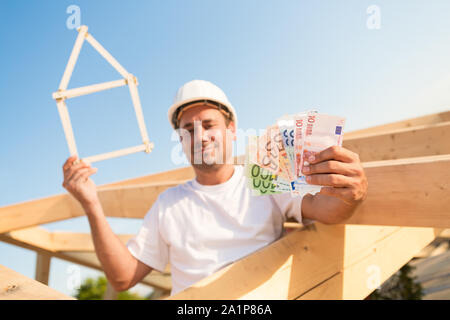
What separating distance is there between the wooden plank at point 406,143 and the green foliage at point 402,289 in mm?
2527

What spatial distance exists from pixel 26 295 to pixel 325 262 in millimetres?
1391

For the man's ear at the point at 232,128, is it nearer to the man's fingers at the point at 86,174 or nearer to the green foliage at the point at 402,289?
the man's fingers at the point at 86,174

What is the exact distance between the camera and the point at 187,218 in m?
1.96

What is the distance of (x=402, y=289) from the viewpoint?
14.5ft

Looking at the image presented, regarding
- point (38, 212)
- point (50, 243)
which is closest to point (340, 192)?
point (38, 212)

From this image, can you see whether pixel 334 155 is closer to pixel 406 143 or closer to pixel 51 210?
pixel 406 143

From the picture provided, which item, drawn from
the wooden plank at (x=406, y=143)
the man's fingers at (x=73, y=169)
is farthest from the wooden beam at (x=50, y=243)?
the wooden plank at (x=406, y=143)

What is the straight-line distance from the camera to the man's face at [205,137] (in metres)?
2.06

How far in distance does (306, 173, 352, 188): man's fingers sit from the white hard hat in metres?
1.05

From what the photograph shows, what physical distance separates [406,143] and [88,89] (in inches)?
98.8

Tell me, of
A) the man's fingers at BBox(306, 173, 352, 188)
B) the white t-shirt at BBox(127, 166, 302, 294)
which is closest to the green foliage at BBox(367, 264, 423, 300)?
the white t-shirt at BBox(127, 166, 302, 294)
